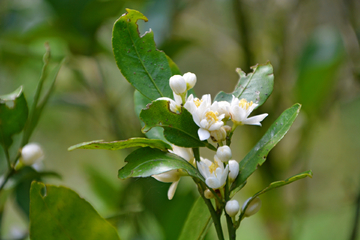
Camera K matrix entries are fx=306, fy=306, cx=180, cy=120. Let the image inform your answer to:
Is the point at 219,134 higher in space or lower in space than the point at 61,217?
higher

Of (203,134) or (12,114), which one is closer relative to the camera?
(203,134)

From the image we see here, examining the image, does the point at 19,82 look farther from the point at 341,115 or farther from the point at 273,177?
the point at 341,115

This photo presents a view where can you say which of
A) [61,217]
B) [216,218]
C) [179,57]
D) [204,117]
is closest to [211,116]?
[204,117]

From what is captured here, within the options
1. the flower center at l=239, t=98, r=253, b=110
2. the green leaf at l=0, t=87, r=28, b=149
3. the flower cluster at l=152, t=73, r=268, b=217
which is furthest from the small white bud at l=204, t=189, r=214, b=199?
the green leaf at l=0, t=87, r=28, b=149

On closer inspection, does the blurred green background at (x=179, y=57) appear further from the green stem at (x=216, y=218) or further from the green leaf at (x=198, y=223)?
the green stem at (x=216, y=218)

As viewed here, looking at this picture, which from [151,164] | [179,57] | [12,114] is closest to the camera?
[151,164]

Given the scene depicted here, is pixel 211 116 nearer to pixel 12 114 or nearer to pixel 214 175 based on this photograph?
pixel 214 175
